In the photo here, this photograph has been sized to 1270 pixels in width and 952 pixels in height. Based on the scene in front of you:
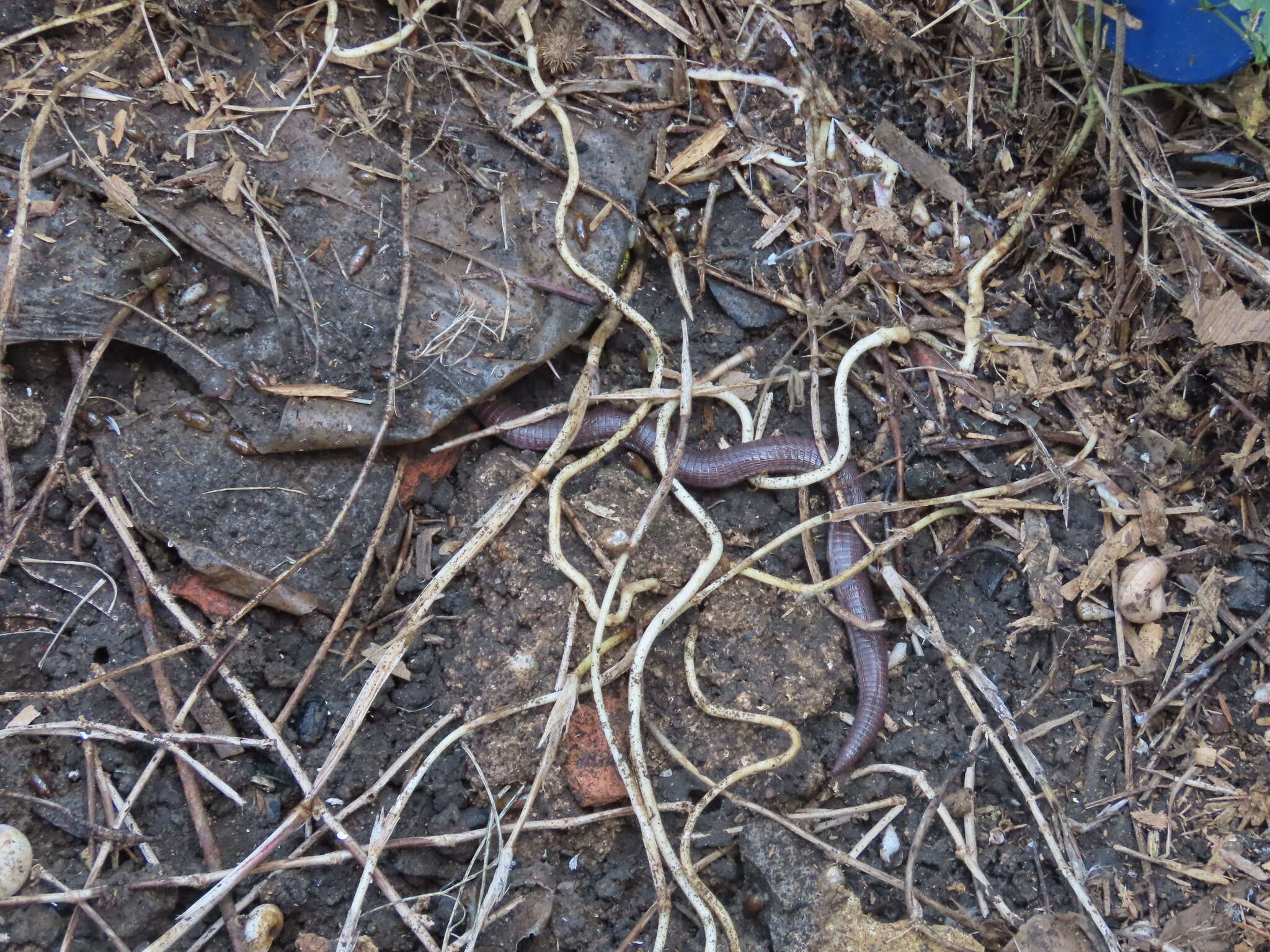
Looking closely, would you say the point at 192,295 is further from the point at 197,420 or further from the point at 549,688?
the point at 549,688

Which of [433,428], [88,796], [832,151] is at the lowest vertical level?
[88,796]

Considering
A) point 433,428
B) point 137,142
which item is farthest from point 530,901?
point 137,142

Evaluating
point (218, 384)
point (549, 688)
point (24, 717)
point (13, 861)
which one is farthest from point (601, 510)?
point (13, 861)

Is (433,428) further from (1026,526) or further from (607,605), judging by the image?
(1026,526)

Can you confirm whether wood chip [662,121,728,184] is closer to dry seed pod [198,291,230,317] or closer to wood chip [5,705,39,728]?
dry seed pod [198,291,230,317]

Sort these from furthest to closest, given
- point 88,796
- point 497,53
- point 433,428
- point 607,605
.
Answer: point 497,53 → point 433,428 → point 607,605 → point 88,796

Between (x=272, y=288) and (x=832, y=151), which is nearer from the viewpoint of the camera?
(x=272, y=288)

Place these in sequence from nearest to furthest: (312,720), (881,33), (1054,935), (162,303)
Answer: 1. (1054,935)
2. (312,720)
3. (162,303)
4. (881,33)
